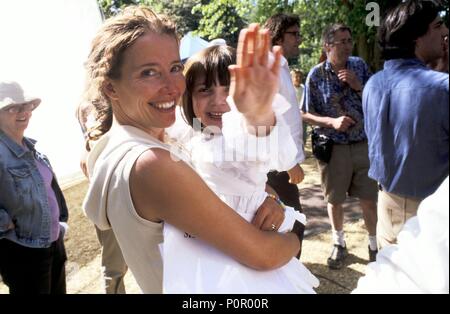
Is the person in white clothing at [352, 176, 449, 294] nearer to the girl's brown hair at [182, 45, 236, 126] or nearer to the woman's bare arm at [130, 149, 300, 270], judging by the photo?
the woman's bare arm at [130, 149, 300, 270]

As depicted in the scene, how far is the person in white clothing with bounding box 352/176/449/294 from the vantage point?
66cm

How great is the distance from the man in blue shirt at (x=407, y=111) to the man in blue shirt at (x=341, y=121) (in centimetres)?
121

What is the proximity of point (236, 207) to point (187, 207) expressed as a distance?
0.31 metres

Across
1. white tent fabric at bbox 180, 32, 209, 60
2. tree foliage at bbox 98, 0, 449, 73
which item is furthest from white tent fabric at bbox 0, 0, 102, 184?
tree foliage at bbox 98, 0, 449, 73

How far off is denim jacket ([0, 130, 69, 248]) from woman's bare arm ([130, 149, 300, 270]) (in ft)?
5.53

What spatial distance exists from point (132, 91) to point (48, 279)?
1.86 meters

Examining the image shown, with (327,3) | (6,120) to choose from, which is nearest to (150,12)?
(6,120)

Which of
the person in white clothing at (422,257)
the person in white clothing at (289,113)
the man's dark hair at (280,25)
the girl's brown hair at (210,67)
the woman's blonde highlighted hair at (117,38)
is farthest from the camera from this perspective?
the man's dark hair at (280,25)

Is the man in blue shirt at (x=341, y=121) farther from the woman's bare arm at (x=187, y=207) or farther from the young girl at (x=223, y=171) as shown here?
the woman's bare arm at (x=187, y=207)

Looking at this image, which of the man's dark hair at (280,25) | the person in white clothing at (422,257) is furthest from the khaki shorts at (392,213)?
the man's dark hair at (280,25)

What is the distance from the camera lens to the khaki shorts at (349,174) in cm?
330

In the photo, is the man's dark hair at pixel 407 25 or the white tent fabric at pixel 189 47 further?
the white tent fabric at pixel 189 47

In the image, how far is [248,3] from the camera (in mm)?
8164
